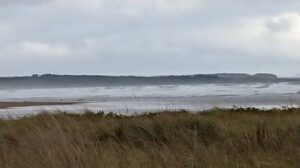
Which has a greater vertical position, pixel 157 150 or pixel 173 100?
pixel 173 100

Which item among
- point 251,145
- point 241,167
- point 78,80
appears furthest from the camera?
point 78,80

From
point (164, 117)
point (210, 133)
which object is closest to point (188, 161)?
point (210, 133)

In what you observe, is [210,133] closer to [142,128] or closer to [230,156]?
[142,128]

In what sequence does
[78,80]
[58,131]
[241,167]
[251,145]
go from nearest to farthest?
[241,167], [251,145], [58,131], [78,80]

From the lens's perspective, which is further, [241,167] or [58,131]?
[58,131]

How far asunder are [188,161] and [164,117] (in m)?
4.94

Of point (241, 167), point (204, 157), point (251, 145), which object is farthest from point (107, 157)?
point (251, 145)

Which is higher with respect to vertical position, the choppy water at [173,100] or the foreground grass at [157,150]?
the choppy water at [173,100]

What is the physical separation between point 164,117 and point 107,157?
4771mm

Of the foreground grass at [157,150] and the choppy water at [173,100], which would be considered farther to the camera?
the choppy water at [173,100]

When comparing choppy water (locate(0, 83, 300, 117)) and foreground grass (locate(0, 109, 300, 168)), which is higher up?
choppy water (locate(0, 83, 300, 117))

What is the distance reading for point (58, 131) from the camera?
8.05 m

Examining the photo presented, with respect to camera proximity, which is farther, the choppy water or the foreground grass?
the choppy water

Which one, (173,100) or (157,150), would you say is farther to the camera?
(173,100)
